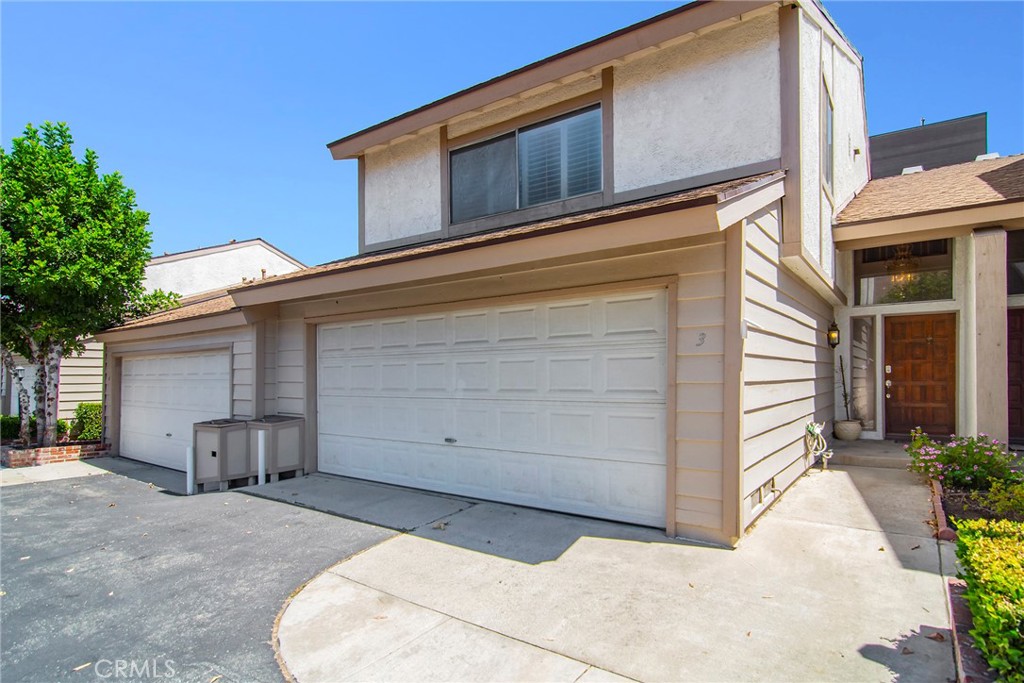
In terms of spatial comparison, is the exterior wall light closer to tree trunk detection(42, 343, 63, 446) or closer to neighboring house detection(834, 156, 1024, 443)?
neighboring house detection(834, 156, 1024, 443)

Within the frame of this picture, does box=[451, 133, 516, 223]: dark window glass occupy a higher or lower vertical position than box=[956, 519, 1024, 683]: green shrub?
higher

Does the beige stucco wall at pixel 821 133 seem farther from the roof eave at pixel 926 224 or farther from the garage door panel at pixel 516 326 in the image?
the garage door panel at pixel 516 326

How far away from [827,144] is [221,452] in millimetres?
9659

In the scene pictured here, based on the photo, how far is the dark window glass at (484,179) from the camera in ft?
24.1

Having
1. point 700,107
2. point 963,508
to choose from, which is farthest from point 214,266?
point 963,508

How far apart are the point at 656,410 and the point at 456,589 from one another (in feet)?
7.93

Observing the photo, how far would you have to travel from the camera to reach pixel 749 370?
15.3 ft

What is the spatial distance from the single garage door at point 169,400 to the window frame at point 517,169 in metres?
4.83

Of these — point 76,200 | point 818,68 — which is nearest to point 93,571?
point 76,200

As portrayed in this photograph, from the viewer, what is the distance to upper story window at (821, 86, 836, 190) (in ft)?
22.2

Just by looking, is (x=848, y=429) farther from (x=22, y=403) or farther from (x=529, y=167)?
(x=22, y=403)

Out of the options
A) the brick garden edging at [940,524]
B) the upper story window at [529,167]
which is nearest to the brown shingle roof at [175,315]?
the upper story window at [529,167]

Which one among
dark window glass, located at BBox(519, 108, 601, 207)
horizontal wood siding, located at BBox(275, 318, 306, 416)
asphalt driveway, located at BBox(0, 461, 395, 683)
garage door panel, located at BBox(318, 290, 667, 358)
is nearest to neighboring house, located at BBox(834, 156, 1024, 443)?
dark window glass, located at BBox(519, 108, 601, 207)

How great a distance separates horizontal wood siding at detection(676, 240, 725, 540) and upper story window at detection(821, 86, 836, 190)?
11.6 feet
